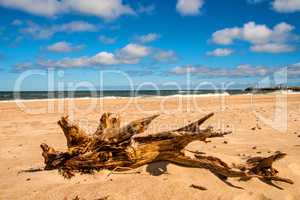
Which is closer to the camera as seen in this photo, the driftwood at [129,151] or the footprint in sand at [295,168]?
the driftwood at [129,151]

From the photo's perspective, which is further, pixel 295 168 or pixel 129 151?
pixel 295 168

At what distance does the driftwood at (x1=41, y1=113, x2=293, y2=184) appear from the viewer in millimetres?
5430

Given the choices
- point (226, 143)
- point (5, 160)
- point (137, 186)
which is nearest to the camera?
point (137, 186)

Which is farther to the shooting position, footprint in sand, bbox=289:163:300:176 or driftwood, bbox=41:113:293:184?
footprint in sand, bbox=289:163:300:176

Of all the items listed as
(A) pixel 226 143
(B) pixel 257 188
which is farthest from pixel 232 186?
(A) pixel 226 143

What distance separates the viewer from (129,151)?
5477 mm

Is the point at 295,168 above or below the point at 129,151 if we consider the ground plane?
below

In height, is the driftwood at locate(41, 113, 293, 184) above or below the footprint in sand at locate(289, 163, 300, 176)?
above

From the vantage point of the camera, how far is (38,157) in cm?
781

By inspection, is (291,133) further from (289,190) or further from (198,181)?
(198,181)

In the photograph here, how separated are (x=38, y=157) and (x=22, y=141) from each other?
8.70 ft

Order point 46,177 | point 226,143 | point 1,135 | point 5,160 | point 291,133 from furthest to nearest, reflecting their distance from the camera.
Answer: point 1,135
point 291,133
point 226,143
point 5,160
point 46,177

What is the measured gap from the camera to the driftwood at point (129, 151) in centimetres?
543

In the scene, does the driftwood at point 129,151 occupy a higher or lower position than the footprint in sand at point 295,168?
higher
